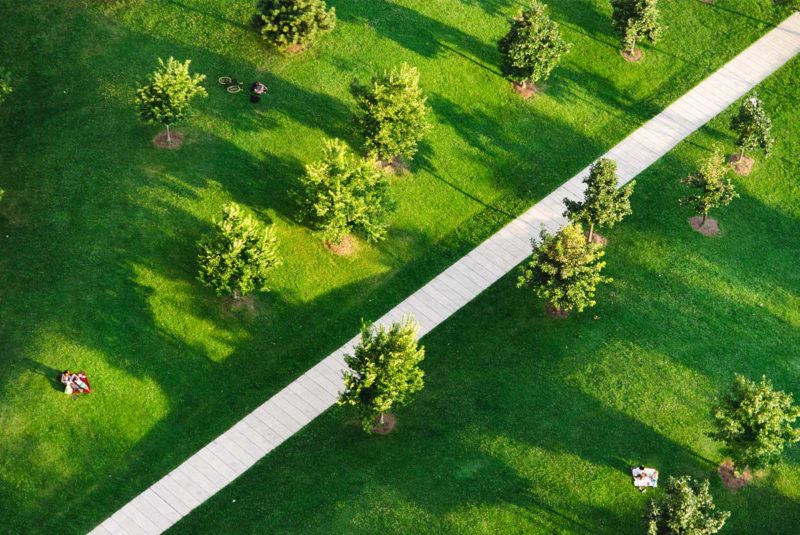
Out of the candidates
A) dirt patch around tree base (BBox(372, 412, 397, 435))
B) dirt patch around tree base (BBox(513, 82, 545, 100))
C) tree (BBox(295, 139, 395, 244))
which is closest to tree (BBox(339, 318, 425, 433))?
dirt patch around tree base (BBox(372, 412, 397, 435))

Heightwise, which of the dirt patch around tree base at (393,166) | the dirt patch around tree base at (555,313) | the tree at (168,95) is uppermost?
the tree at (168,95)

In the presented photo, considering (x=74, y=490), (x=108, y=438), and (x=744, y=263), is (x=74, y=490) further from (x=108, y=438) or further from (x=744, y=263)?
(x=744, y=263)

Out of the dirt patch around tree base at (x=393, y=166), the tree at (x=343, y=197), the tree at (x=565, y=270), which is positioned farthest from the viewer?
the dirt patch around tree base at (x=393, y=166)

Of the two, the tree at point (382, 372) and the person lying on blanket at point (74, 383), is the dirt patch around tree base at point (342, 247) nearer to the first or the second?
the tree at point (382, 372)

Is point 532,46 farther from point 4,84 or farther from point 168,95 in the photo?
point 4,84

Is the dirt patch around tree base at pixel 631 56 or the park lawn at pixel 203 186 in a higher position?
the dirt patch around tree base at pixel 631 56

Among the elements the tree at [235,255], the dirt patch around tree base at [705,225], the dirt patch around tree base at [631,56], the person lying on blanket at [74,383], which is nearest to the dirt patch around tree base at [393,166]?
the tree at [235,255]

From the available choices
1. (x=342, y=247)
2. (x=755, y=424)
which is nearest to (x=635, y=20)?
(x=342, y=247)
